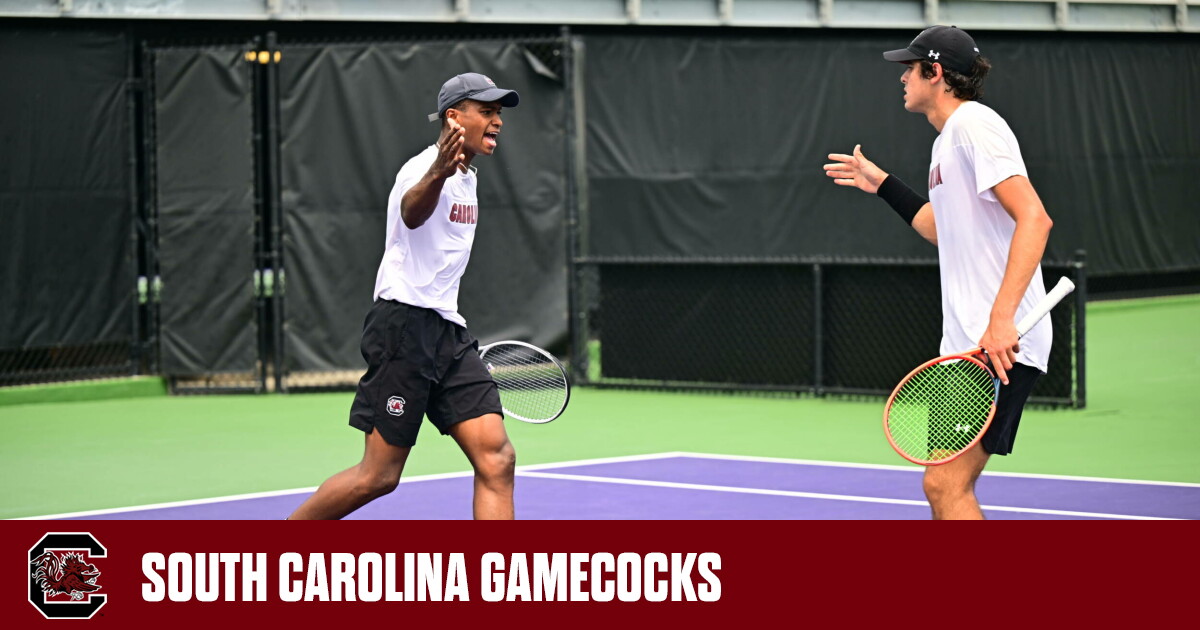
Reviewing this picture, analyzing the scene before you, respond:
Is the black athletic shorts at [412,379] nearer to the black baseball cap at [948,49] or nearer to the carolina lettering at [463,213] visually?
the carolina lettering at [463,213]

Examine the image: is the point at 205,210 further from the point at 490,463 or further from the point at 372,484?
the point at 490,463

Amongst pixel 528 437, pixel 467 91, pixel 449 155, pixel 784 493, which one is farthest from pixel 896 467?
pixel 449 155

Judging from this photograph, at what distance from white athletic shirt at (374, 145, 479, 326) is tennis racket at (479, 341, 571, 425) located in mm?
436

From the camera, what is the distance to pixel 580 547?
4555mm

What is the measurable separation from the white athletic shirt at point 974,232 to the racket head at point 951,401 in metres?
0.10

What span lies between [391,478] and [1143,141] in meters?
15.2

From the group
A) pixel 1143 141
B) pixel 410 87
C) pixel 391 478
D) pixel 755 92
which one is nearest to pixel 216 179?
pixel 410 87

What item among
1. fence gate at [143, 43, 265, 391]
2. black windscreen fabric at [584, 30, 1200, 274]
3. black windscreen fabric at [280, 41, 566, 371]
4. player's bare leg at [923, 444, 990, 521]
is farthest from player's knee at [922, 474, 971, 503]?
black windscreen fabric at [584, 30, 1200, 274]

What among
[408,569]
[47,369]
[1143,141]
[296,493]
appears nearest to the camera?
[408,569]

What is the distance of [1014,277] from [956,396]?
1.48ft

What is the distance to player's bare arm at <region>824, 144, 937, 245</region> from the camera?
18.7ft

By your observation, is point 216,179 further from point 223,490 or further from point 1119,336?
point 1119,336

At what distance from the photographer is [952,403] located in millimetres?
5156

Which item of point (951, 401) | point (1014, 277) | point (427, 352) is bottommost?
point (951, 401)
